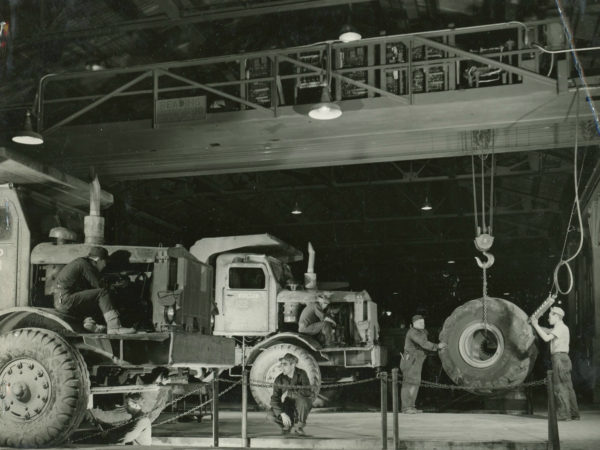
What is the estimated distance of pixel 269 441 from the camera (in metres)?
10.3

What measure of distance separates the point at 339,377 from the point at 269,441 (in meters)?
6.71

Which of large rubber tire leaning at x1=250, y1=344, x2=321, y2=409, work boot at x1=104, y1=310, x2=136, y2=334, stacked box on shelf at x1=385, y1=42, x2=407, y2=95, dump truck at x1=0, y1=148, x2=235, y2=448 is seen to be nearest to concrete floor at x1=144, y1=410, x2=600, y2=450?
large rubber tire leaning at x1=250, y1=344, x2=321, y2=409

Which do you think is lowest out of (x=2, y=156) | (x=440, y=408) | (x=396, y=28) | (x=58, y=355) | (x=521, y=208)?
(x=440, y=408)

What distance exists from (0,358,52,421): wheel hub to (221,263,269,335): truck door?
23.9 ft

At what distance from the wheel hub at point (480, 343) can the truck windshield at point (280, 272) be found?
13.9 ft

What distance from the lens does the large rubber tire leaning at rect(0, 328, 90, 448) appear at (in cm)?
767

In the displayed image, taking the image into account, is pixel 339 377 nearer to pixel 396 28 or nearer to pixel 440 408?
pixel 440 408

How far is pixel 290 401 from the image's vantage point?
11.1 m

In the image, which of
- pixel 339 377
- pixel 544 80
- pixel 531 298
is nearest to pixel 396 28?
pixel 544 80

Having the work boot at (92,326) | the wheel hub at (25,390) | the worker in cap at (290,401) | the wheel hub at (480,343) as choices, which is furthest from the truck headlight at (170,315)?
the wheel hub at (480,343)

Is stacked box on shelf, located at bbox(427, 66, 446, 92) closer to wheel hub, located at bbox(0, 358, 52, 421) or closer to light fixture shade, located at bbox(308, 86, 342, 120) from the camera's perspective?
light fixture shade, located at bbox(308, 86, 342, 120)

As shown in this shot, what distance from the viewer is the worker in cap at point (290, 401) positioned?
1076 cm

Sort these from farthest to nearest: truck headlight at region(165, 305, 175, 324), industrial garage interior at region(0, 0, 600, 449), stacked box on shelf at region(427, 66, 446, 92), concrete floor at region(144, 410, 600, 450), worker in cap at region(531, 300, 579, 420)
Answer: stacked box on shelf at region(427, 66, 446, 92)
worker in cap at region(531, 300, 579, 420)
concrete floor at region(144, 410, 600, 450)
industrial garage interior at region(0, 0, 600, 449)
truck headlight at region(165, 305, 175, 324)

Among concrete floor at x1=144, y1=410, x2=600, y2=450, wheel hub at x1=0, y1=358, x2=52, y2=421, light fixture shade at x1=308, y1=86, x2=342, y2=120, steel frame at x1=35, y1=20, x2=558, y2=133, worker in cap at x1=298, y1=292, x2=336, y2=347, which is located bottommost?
concrete floor at x1=144, y1=410, x2=600, y2=450
